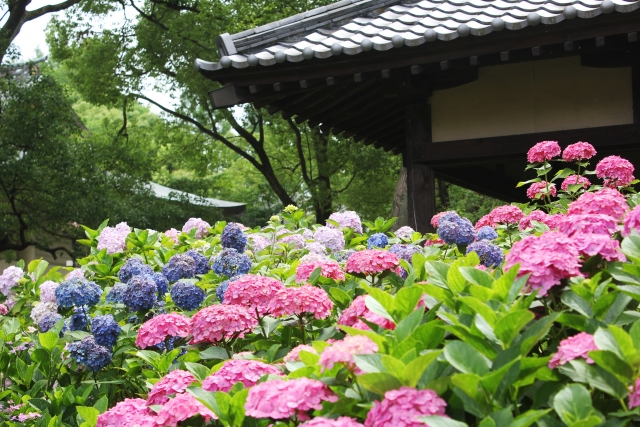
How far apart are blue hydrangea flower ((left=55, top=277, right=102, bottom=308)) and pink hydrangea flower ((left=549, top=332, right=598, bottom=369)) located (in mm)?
1770

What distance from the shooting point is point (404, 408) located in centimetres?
110

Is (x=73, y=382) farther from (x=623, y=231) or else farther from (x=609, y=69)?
(x=609, y=69)

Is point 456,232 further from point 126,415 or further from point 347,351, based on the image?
point 347,351

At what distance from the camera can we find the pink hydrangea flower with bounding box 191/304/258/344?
1.87 metres

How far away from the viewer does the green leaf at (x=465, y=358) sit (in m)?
1.18

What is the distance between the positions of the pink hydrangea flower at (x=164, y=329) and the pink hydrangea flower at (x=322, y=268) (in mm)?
398

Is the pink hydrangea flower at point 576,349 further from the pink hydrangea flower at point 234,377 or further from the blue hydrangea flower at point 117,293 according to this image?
the blue hydrangea flower at point 117,293

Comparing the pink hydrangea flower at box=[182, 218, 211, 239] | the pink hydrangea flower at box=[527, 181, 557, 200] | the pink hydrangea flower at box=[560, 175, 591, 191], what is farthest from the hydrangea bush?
the pink hydrangea flower at box=[182, 218, 211, 239]

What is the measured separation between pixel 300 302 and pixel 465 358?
0.69 m

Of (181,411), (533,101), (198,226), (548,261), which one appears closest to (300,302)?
(181,411)

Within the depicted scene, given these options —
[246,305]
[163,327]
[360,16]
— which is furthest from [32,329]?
[360,16]

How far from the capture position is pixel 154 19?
1633 centimetres

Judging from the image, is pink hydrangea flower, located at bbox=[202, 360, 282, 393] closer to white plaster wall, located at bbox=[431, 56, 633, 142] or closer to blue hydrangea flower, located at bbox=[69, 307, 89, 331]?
blue hydrangea flower, located at bbox=[69, 307, 89, 331]

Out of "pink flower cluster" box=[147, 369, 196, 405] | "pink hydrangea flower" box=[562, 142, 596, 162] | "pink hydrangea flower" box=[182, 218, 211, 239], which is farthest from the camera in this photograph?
"pink hydrangea flower" box=[182, 218, 211, 239]
